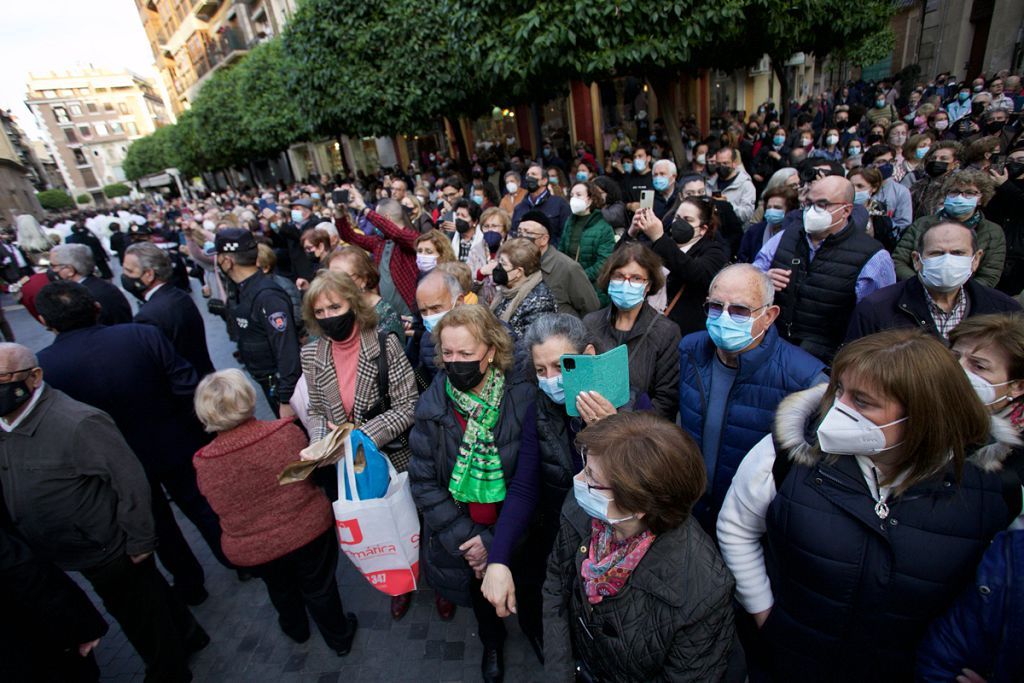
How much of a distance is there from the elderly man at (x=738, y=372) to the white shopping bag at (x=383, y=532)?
151 centimetres

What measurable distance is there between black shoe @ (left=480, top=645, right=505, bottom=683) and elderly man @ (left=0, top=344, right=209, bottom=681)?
1854mm

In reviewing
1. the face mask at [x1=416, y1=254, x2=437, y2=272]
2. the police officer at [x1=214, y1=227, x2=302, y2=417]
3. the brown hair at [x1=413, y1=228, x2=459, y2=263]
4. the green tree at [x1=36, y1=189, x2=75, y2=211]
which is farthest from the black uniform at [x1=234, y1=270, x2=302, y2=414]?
the green tree at [x1=36, y1=189, x2=75, y2=211]

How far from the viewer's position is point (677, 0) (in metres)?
6.73

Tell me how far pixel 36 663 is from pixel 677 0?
879 cm

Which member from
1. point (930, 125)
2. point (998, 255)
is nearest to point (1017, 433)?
point (998, 255)

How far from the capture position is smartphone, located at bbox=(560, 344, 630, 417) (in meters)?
1.83

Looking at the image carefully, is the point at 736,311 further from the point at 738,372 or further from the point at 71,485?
the point at 71,485

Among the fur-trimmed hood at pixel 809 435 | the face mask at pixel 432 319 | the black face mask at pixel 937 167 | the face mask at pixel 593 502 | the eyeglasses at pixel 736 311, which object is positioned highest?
the black face mask at pixel 937 167

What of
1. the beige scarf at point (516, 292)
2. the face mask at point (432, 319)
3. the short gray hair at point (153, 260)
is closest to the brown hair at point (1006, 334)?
the beige scarf at point (516, 292)

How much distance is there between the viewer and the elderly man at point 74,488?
2.36m

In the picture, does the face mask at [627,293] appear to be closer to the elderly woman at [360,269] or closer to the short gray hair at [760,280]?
the short gray hair at [760,280]

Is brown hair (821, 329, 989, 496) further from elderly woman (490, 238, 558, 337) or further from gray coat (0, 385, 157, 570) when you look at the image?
gray coat (0, 385, 157, 570)

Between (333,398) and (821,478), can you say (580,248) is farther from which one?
(821,478)

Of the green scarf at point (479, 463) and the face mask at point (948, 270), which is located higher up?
the face mask at point (948, 270)
